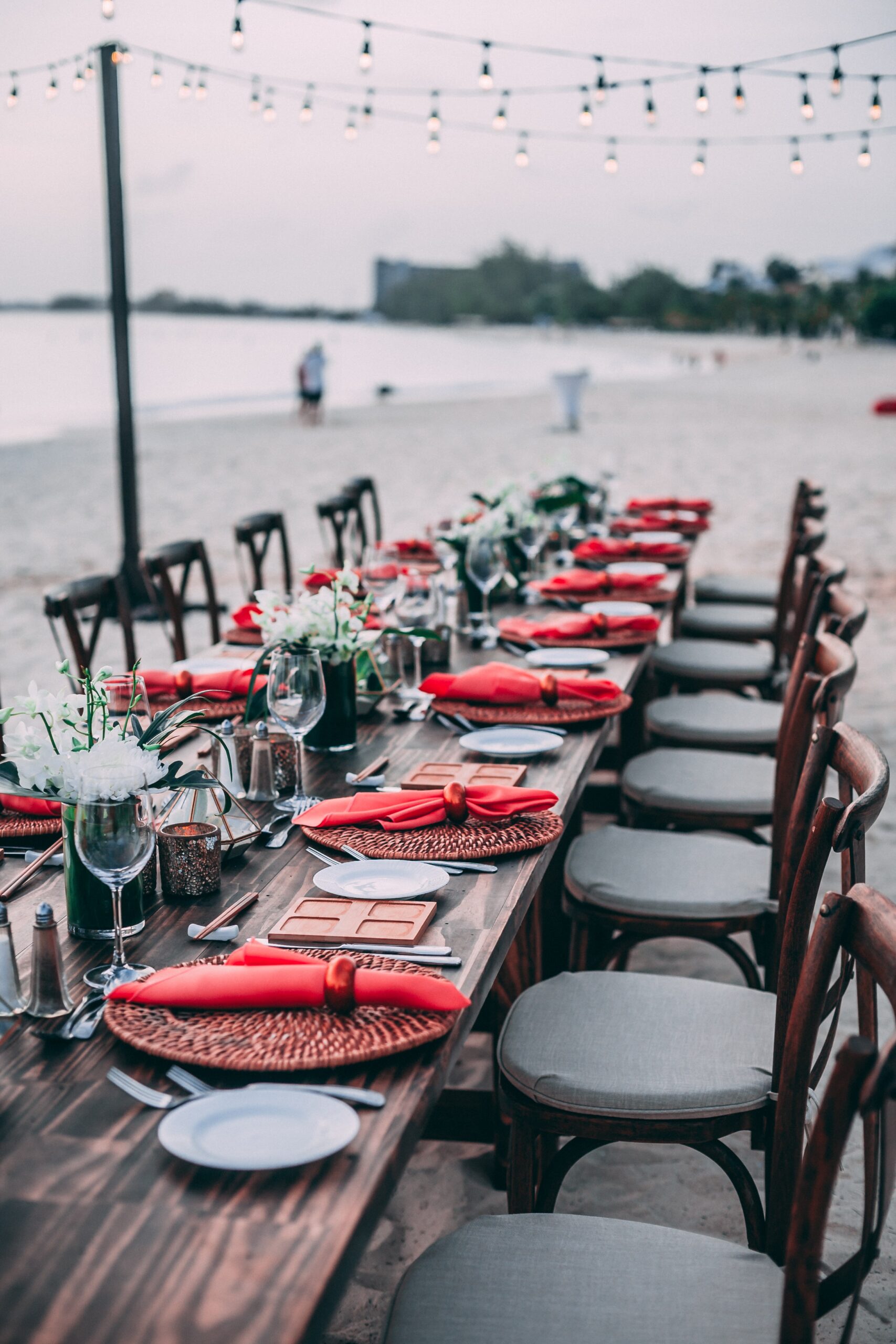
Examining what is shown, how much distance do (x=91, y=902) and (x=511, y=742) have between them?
0.90 metres

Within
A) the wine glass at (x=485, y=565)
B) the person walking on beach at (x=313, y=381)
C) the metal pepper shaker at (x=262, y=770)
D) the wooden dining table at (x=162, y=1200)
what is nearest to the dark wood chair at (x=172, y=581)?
the wine glass at (x=485, y=565)

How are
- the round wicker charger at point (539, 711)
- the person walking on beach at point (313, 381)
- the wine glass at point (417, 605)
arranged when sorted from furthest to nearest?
the person walking on beach at point (313, 381) → the wine glass at point (417, 605) → the round wicker charger at point (539, 711)

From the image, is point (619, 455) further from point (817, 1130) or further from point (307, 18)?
point (817, 1130)

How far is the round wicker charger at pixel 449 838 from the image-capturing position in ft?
5.13

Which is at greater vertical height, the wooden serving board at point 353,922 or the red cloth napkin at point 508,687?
the red cloth napkin at point 508,687

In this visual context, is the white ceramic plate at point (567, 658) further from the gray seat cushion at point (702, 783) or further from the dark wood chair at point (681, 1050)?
the dark wood chair at point (681, 1050)

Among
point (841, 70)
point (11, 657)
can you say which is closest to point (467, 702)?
point (11, 657)

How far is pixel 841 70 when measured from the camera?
5.63 meters

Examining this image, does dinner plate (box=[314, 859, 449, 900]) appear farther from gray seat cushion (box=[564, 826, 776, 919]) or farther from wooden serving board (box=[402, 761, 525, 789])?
gray seat cushion (box=[564, 826, 776, 919])

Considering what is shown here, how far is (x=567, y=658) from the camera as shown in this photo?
105 inches

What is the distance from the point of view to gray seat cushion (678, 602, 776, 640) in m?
4.45

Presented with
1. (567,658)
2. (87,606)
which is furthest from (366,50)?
(567,658)

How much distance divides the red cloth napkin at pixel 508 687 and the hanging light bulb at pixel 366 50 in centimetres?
366

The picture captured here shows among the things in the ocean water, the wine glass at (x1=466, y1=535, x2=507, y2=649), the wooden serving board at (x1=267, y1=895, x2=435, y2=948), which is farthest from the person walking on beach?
the wooden serving board at (x1=267, y1=895, x2=435, y2=948)
